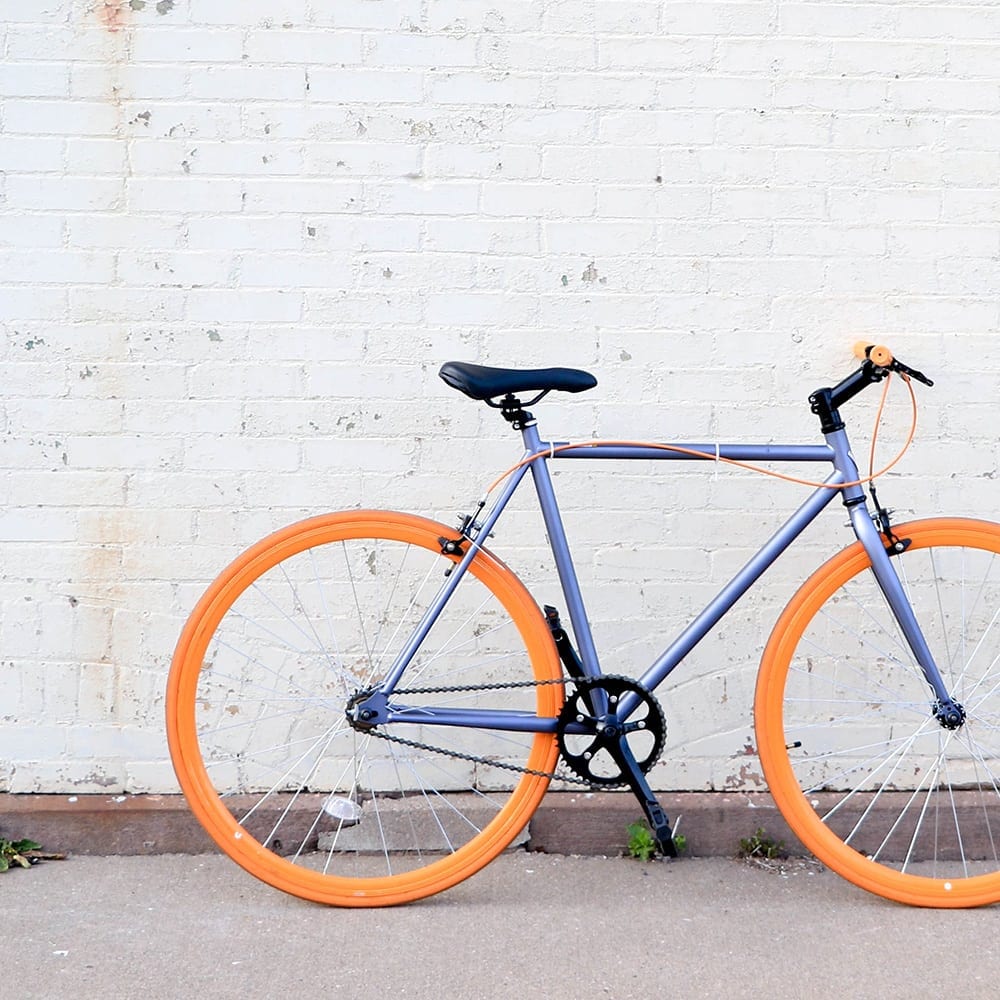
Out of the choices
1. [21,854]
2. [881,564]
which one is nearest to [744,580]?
[881,564]

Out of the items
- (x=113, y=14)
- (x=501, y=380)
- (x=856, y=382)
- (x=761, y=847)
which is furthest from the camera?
(x=761, y=847)

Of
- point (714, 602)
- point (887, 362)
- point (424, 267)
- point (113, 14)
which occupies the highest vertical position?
point (113, 14)

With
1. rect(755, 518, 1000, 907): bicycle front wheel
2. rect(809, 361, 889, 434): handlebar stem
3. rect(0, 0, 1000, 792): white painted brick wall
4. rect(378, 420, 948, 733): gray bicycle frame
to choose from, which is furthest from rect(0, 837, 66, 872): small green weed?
rect(809, 361, 889, 434): handlebar stem

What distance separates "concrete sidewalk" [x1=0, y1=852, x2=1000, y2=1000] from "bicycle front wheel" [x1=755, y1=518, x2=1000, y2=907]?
0.98 feet

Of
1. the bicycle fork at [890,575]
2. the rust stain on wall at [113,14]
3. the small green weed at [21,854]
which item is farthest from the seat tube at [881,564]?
the small green weed at [21,854]

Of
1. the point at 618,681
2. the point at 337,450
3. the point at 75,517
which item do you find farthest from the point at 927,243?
the point at 75,517

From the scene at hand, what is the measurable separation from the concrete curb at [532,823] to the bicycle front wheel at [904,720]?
0.23 meters

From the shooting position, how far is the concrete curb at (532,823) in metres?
3.48

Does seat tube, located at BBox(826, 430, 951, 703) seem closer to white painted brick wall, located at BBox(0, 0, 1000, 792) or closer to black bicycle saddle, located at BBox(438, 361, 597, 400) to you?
white painted brick wall, located at BBox(0, 0, 1000, 792)

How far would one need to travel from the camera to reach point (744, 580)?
3.16 metres

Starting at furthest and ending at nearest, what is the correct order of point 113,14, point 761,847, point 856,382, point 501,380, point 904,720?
point 904,720 < point 761,847 < point 113,14 < point 856,382 < point 501,380

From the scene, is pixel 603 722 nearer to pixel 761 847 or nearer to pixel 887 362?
pixel 761 847

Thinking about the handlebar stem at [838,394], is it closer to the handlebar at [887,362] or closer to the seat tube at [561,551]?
the handlebar at [887,362]

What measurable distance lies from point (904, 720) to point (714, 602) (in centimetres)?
86
